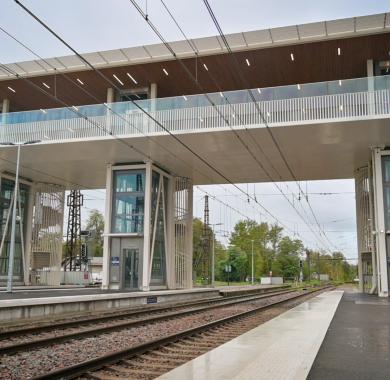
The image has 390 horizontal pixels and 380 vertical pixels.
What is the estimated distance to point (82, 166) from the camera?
31.0 metres

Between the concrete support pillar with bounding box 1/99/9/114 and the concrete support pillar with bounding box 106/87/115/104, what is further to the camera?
the concrete support pillar with bounding box 1/99/9/114

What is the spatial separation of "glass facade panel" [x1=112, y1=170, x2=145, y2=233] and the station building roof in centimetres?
513

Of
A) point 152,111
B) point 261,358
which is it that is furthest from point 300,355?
point 152,111

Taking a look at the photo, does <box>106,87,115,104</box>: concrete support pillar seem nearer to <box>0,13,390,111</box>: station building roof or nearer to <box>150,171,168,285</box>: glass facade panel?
<box>0,13,390,111</box>: station building roof

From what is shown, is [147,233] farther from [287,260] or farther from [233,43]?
[287,260]

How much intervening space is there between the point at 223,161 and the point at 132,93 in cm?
665

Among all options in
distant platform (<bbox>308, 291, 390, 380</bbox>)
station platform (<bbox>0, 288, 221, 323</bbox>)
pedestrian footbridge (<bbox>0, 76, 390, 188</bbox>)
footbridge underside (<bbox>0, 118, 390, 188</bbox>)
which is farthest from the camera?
footbridge underside (<bbox>0, 118, 390, 188</bbox>)

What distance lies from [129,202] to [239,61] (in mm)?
10146

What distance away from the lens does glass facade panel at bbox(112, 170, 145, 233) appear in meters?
28.9

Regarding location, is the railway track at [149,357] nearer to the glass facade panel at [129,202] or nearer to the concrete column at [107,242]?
the concrete column at [107,242]

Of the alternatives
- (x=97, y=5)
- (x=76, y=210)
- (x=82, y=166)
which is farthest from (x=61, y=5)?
(x=76, y=210)

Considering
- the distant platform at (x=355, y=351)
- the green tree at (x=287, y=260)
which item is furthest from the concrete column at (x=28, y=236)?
the green tree at (x=287, y=260)

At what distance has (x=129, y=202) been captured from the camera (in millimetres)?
29172

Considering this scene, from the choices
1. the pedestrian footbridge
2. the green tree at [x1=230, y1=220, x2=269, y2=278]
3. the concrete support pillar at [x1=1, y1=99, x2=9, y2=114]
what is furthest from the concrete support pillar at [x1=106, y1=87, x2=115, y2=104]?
the green tree at [x1=230, y1=220, x2=269, y2=278]
